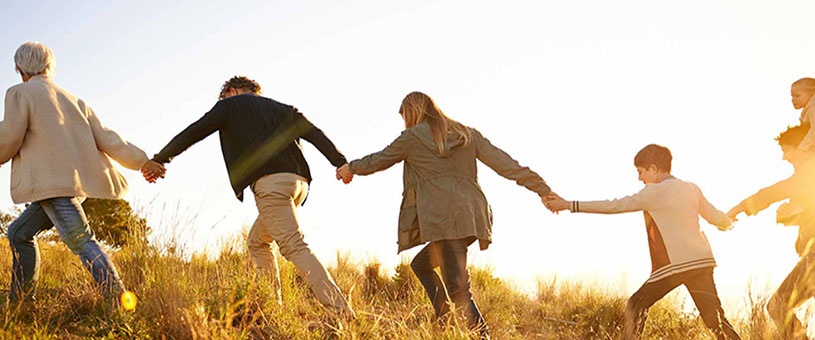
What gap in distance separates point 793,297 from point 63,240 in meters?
5.32

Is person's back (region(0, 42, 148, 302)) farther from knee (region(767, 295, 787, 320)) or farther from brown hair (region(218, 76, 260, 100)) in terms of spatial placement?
knee (region(767, 295, 787, 320))

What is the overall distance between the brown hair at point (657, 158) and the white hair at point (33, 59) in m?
4.68

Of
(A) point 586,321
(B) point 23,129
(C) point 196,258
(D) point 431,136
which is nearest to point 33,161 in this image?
(B) point 23,129

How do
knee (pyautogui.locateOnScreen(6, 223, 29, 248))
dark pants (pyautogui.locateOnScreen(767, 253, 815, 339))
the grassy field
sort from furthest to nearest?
knee (pyautogui.locateOnScreen(6, 223, 29, 248)), dark pants (pyautogui.locateOnScreen(767, 253, 815, 339)), the grassy field

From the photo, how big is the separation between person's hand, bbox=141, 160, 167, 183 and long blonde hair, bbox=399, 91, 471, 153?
219 centimetres

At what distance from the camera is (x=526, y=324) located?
7629mm

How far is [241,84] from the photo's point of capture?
598cm

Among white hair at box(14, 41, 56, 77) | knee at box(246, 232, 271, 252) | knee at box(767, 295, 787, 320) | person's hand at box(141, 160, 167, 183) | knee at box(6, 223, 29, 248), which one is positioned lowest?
knee at box(767, 295, 787, 320)

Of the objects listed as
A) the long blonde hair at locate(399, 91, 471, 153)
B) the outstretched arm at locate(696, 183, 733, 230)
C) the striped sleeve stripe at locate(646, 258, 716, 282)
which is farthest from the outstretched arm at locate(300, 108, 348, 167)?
the outstretched arm at locate(696, 183, 733, 230)

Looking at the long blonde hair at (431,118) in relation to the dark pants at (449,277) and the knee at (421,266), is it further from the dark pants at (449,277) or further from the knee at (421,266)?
the knee at (421,266)

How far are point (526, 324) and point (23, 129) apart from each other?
5.14m

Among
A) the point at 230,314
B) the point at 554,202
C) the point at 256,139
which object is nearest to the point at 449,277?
the point at 554,202

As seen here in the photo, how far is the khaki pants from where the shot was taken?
5.23m

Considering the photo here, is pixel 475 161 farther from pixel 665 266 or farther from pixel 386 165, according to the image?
pixel 665 266
